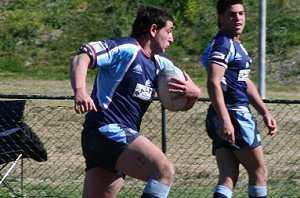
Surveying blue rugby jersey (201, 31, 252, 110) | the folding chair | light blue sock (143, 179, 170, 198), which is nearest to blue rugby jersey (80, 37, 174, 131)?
light blue sock (143, 179, 170, 198)

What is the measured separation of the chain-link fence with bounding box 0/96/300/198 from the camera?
9328 millimetres

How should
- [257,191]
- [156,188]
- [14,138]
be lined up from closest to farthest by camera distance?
[156,188]
[257,191]
[14,138]

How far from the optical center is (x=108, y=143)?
609 cm

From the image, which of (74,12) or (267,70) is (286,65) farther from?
(74,12)

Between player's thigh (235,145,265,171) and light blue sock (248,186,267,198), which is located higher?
player's thigh (235,145,265,171)

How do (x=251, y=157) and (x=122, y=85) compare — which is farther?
(x=251, y=157)

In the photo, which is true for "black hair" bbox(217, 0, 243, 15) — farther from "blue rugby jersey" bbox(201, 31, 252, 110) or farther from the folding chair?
the folding chair

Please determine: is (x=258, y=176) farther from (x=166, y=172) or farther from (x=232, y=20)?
(x=166, y=172)

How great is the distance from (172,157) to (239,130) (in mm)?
3857

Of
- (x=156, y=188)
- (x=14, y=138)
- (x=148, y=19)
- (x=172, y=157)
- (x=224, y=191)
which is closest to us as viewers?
(x=156, y=188)

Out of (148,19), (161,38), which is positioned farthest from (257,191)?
(148,19)

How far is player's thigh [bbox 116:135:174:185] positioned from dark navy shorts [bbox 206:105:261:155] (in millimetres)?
971

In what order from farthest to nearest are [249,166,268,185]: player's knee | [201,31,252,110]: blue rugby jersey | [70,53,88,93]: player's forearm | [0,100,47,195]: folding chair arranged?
[0,100,47,195]: folding chair < [249,166,268,185]: player's knee < [201,31,252,110]: blue rugby jersey < [70,53,88,93]: player's forearm

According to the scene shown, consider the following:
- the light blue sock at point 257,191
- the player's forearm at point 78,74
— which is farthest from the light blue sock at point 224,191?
the player's forearm at point 78,74
